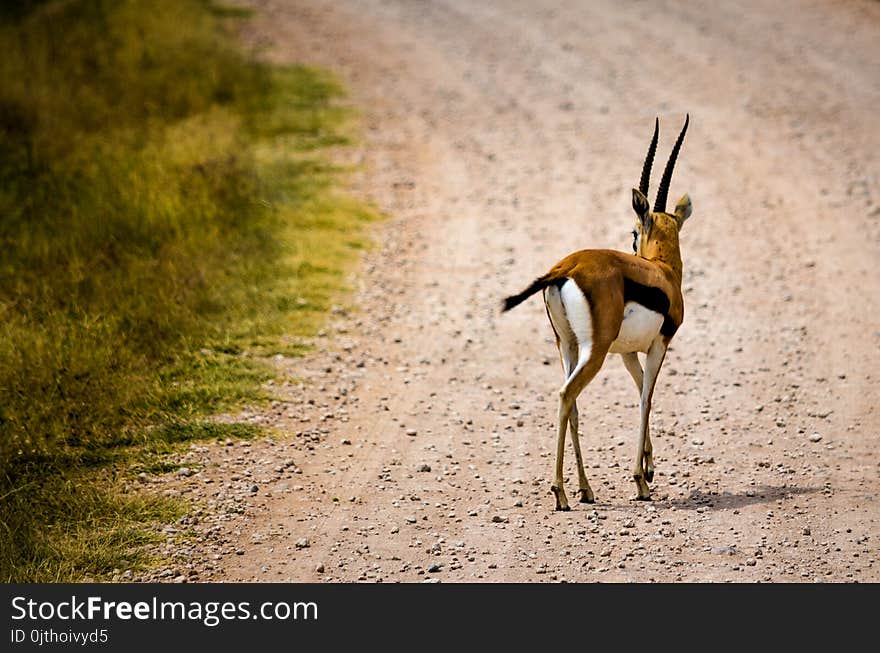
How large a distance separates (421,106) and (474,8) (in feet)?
16.2

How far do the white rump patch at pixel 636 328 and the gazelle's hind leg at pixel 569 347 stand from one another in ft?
0.76

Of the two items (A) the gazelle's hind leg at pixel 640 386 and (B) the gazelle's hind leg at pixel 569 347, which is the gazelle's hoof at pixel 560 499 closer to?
(B) the gazelle's hind leg at pixel 569 347

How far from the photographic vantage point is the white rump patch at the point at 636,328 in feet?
22.0

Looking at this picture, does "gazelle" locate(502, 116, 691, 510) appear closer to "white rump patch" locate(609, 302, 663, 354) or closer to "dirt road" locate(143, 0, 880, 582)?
"white rump patch" locate(609, 302, 663, 354)

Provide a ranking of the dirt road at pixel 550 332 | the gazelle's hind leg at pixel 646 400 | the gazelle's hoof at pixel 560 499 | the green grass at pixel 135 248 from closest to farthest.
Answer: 1. the dirt road at pixel 550 332
2. the gazelle's hoof at pixel 560 499
3. the gazelle's hind leg at pixel 646 400
4. the green grass at pixel 135 248

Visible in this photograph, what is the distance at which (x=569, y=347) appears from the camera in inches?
269

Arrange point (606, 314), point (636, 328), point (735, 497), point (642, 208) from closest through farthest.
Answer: point (606, 314)
point (636, 328)
point (735, 497)
point (642, 208)

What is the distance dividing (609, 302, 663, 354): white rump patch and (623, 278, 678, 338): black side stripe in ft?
0.09

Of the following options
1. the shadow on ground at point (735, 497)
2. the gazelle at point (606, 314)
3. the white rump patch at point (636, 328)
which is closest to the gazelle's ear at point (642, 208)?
the gazelle at point (606, 314)

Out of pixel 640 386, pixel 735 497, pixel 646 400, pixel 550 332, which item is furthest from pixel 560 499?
pixel 550 332

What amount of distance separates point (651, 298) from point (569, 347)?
535mm

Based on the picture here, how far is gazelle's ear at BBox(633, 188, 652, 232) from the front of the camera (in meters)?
7.05

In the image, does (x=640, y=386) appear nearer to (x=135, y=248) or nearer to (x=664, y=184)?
(x=664, y=184)
